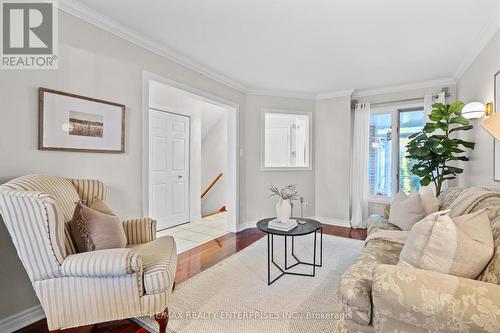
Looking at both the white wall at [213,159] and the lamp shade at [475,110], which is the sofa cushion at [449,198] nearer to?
the lamp shade at [475,110]

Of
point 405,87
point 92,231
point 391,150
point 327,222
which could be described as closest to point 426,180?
point 391,150

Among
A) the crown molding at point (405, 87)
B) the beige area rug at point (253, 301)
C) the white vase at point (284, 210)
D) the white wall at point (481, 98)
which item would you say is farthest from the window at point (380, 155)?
the white vase at point (284, 210)

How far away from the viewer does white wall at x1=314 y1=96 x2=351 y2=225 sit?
4.39 meters

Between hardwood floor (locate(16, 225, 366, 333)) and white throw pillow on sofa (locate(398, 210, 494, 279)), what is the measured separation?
1.84 metres

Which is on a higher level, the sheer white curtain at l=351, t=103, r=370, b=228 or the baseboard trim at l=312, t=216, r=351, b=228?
the sheer white curtain at l=351, t=103, r=370, b=228

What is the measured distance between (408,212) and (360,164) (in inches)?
76.5

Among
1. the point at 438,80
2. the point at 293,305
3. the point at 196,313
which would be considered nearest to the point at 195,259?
the point at 196,313

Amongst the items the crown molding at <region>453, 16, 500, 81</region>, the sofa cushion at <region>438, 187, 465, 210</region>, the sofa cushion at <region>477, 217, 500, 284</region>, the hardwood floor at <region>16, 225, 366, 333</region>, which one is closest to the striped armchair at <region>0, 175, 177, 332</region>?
the hardwood floor at <region>16, 225, 366, 333</region>

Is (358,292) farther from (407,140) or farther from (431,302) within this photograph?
(407,140)

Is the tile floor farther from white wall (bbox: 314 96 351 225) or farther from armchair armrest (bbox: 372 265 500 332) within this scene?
armchair armrest (bbox: 372 265 500 332)

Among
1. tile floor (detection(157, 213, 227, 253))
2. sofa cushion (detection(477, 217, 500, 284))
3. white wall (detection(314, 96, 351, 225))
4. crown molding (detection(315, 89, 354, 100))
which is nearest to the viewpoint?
sofa cushion (detection(477, 217, 500, 284))

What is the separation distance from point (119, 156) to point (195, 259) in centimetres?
149

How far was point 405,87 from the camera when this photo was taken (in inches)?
157

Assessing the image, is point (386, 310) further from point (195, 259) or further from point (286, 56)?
point (286, 56)
